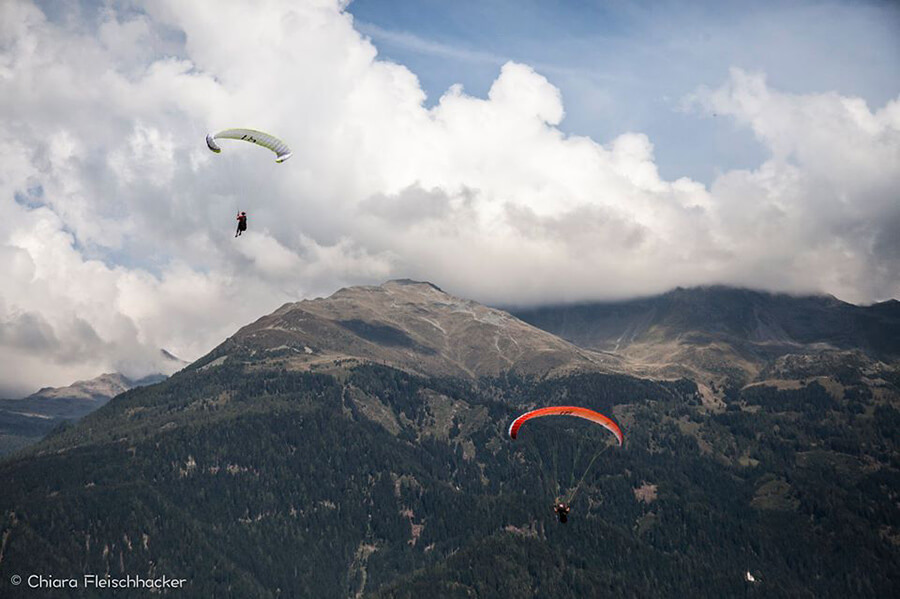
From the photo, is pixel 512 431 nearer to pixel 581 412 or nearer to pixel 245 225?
pixel 581 412

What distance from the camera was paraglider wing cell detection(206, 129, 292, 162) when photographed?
5817 inches

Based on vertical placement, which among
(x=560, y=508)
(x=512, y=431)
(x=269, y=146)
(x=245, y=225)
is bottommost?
(x=560, y=508)

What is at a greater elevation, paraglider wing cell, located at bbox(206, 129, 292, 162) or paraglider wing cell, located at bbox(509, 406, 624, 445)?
paraglider wing cell, located at bbox(206, 129, 292, 162)

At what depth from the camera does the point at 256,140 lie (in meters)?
152

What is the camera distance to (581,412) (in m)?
136

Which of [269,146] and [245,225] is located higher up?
[269,146]

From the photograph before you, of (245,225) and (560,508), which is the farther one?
(245,225)

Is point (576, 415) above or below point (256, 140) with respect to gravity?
below

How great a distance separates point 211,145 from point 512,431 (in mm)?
78037

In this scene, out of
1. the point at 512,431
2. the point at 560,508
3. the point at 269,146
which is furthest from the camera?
the point at 269,146

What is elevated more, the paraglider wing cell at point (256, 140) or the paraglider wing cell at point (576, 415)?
the paraglider wing cell at point (256, 140)

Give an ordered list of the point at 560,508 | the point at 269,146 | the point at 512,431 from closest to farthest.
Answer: the point at 560,508 < the point at 512,431 < the point at 269,146

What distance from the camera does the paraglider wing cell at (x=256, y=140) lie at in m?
148

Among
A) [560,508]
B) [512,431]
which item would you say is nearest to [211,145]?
[512,431]
